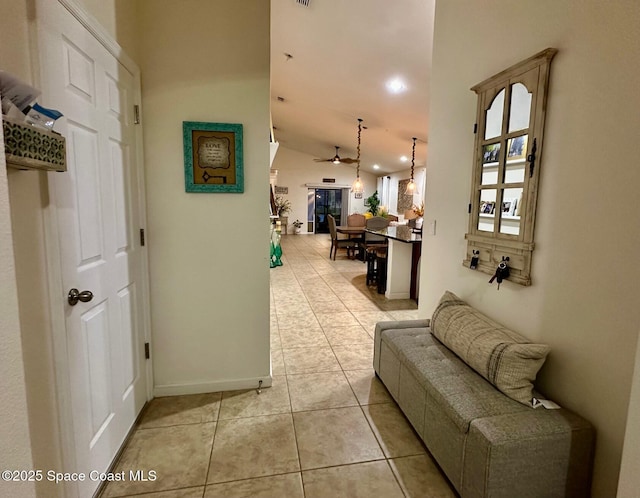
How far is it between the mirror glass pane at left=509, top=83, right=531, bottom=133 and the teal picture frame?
5.17 ft

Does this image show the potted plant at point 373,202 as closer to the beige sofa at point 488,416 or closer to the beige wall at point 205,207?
the beige wall at point 205,207

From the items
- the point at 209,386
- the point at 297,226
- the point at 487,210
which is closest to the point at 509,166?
the point at 487,210

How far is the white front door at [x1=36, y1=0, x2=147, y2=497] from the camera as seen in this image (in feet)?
4.01

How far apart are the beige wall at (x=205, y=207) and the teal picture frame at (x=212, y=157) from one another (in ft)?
0.15

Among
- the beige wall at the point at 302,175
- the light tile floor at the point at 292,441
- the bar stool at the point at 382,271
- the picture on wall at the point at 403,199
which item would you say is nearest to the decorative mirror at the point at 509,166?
the light tile floor at the point at 292,441

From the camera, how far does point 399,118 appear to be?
5934 mm

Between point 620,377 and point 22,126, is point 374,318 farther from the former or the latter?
point 22,126

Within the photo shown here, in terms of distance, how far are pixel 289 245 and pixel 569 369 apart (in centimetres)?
840

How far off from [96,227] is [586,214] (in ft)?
6.97

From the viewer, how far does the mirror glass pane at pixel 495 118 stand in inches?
75.3

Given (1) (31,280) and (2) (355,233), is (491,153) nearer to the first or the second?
(1) (31,280)

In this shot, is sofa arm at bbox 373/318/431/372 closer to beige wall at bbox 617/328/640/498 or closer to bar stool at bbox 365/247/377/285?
beige wall at bbox 617/328/640/498

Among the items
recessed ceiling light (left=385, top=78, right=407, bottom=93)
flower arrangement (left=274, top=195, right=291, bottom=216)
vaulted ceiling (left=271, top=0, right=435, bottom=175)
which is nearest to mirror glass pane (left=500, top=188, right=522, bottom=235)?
vaulted ceiling (left=271, top=0, right=435, bottom=175)

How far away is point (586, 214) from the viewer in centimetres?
141
